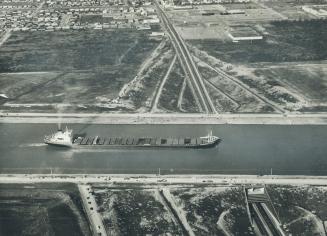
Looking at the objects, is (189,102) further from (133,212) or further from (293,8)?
(293,8)

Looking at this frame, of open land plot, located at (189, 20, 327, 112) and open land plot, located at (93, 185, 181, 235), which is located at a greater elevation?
open land plot, located at (189, 20, 327, 112)

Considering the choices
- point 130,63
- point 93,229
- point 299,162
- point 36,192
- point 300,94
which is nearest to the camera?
point 93,229

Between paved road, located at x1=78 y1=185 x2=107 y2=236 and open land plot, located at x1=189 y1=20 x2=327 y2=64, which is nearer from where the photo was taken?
paved road, located at x1=78 y1=185 x2=107 y2=236

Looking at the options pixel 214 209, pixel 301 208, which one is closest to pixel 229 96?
pixel 301 208

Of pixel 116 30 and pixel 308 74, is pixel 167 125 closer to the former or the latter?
pixel 308 74

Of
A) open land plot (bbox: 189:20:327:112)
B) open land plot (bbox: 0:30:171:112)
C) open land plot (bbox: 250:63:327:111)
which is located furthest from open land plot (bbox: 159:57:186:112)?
open land plot (bbox: 250:63:327:111)

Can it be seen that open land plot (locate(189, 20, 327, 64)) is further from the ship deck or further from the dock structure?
the dock structure

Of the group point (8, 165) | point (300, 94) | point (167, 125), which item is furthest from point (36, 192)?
point (300, 94)
